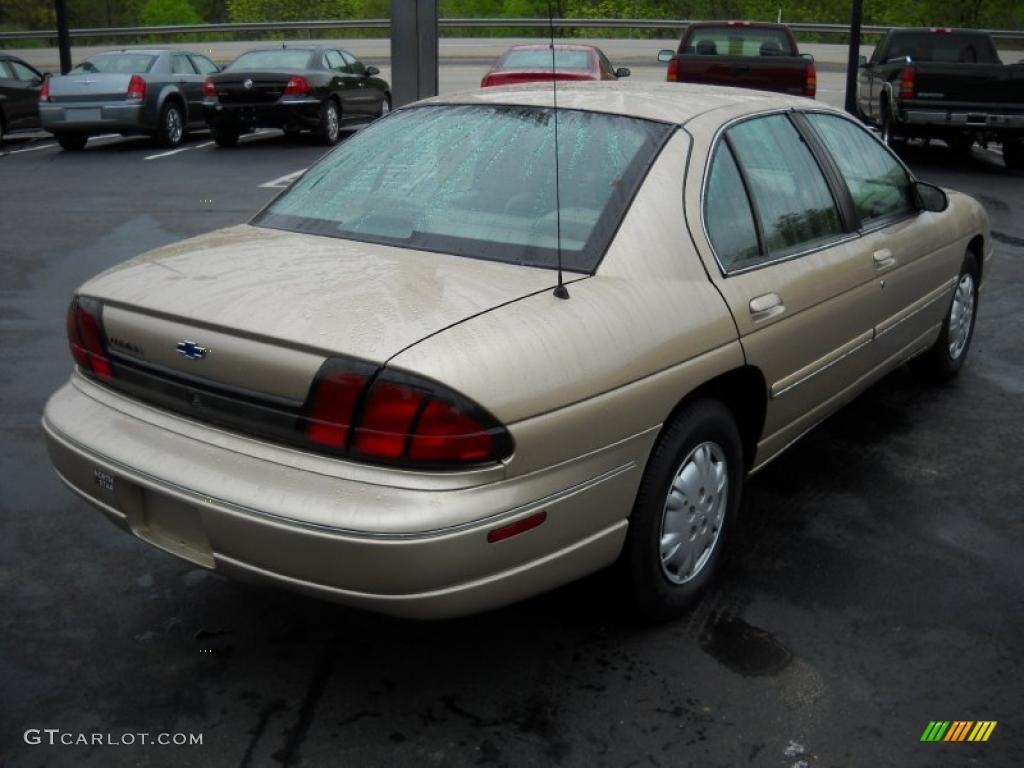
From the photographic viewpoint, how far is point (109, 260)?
30.5 feet

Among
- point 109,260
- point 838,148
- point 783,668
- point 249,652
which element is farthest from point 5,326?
point 783,668

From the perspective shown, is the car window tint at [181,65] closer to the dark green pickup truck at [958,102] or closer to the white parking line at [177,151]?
the white parking line at [177,151]

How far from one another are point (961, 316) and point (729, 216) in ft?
9.38

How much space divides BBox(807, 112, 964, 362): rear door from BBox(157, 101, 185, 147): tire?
13.8 meters

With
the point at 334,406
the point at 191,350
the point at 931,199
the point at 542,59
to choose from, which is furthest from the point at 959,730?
the point at 542,59

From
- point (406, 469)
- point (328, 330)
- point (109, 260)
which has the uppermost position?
point (328, 330)

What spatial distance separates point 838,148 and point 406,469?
2.71 m

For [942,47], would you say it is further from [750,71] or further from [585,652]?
[585,652]

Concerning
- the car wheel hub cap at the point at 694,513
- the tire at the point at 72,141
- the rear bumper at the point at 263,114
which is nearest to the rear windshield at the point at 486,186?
the car wheel hub cap at the point at 694,513

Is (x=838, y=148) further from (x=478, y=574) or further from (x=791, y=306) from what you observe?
(x=478, y=574)

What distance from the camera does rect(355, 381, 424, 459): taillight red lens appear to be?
285cm

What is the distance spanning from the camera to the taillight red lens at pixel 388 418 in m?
2.85

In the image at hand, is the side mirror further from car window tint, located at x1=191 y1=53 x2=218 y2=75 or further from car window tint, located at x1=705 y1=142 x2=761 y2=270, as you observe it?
car window tint, located at x1=191 y1=53 x2=218 y2=75

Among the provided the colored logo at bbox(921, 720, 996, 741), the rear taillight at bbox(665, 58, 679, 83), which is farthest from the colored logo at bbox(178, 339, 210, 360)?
the rear taillight at bbox(665, 58, 679, 83)
